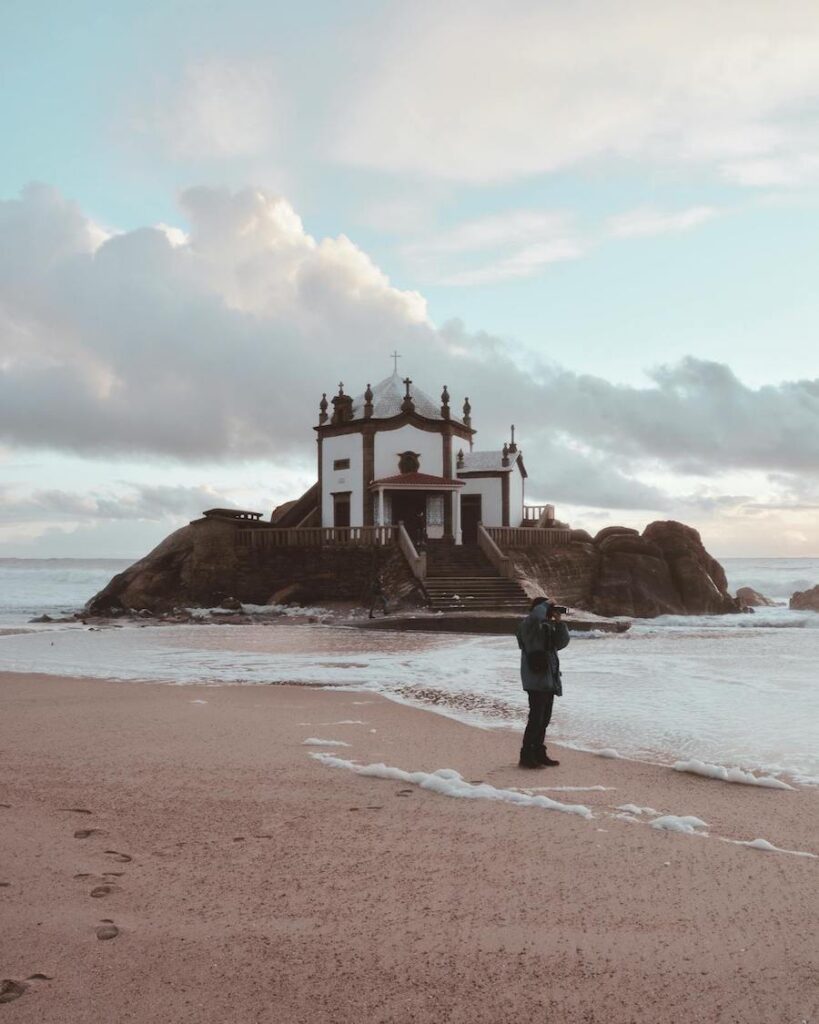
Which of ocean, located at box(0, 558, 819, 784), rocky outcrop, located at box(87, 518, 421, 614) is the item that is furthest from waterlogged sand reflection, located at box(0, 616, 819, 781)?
rocky outcrop, located at box(87, 518, 421, 614)

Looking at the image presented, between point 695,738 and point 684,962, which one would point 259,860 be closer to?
point 684,962

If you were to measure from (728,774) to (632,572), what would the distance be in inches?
1124

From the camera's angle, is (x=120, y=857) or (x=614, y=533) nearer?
(x=120, y=857)

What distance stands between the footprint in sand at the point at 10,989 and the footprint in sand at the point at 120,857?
1.35 m

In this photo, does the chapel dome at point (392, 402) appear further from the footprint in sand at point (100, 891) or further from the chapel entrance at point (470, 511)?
the footprint in sand at point (100, 891)

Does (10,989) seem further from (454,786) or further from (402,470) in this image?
(402,470)

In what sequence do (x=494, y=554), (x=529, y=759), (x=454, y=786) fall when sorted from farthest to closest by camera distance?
(x=494, y=554)
(x=529, y=759)
(x=454, y=786)

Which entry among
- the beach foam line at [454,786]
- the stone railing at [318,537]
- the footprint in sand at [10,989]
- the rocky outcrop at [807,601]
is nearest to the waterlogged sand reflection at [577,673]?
the beach foam line at [454,786]

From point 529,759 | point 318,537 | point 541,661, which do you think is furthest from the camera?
point 318,537

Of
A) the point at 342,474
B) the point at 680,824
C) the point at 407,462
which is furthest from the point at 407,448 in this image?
the point at 680,824

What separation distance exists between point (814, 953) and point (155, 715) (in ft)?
24.3

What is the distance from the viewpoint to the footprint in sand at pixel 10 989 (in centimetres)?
→ 320

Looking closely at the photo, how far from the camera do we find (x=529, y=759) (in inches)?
286

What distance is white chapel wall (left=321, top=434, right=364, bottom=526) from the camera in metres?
35.8
